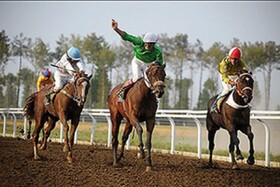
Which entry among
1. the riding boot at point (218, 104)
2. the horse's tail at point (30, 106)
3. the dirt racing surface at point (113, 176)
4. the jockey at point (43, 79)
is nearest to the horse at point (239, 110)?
the riding boot at point (218, 104)

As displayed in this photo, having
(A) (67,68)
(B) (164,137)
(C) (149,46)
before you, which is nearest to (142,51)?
(C) (149,46)

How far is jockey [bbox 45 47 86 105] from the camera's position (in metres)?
12.8

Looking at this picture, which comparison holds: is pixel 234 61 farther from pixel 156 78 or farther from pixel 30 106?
pixel 30 106

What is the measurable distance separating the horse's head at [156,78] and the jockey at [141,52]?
0.74 meters

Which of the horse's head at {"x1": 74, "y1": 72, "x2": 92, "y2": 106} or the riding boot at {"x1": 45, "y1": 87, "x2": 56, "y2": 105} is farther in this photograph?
the riding boot at {"x1": 45, "y1": 87, "x2": 56, "y2": 105}

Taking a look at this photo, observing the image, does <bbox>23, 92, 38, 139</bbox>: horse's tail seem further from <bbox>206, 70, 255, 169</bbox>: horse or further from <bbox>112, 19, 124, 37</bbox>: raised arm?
<bbox>206, 70, 255, 169</bbox>: horse

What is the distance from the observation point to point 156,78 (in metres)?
9.88

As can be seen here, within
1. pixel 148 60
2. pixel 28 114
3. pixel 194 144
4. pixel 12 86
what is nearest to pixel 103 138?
pixel 194 144

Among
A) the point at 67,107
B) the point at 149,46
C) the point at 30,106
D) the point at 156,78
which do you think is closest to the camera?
the point at 156,78

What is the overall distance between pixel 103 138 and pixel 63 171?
12.3 meters

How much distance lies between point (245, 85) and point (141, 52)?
2.35 m

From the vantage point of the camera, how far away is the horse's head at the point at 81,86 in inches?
461

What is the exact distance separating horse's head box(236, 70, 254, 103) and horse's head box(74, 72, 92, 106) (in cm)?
345

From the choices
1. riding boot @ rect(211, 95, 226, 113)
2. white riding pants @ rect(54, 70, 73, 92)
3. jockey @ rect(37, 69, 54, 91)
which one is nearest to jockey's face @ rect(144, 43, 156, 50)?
riding boot @ rect(211, 95, 226, 113)
